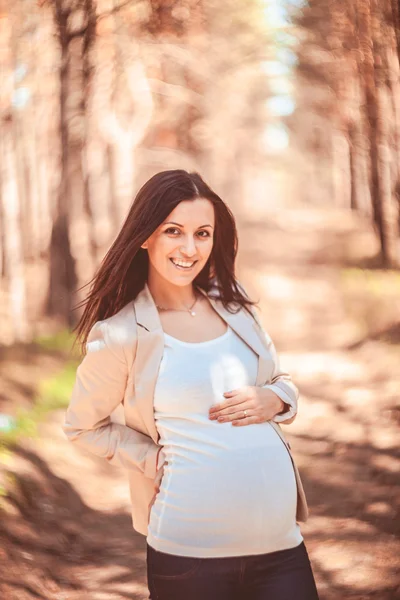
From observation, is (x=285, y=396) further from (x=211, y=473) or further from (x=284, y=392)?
(x=211, y=473)

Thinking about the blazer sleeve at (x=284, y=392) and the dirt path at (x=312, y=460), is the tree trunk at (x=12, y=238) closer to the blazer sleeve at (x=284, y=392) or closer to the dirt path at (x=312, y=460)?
the dirt path at (x=312, y=460)

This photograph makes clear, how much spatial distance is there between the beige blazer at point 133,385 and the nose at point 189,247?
14 centimetres

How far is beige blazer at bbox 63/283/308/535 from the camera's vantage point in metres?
1.37

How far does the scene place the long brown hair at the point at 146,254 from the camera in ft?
4.56

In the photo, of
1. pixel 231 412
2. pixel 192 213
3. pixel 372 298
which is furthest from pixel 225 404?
pixel 372 298

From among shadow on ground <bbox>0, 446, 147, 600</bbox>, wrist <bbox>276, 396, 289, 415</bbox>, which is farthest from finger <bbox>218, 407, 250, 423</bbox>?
shadow on ground <bbox>0, 446, 147, 600</bbox>

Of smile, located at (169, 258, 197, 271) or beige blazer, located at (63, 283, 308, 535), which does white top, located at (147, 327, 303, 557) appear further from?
smile, located at (169, 258, 197, 271)

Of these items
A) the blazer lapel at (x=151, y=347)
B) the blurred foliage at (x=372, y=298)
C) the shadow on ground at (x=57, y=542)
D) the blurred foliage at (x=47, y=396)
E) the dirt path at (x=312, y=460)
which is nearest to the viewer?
the blazer lapel at (x=151, y=347)

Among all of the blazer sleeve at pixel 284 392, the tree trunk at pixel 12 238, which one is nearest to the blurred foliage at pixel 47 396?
the tree trunk at pixel 12 238

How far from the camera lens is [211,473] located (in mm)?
1272

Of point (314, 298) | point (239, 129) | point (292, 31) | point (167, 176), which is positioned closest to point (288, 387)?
point (167, 176)

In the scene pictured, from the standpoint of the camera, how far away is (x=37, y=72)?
2.47m

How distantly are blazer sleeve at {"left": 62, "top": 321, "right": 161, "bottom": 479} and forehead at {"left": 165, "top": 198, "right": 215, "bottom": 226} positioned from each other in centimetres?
26

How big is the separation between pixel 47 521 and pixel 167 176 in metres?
1.44
